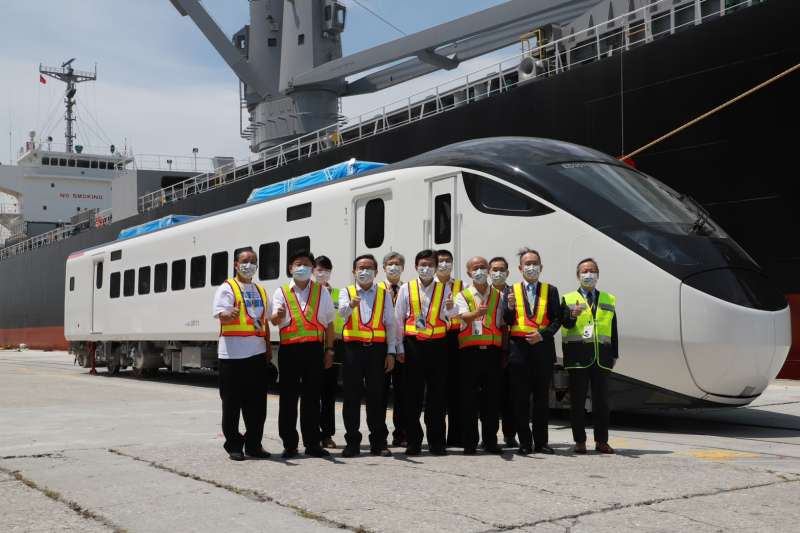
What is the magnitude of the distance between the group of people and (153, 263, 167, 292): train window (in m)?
10.3

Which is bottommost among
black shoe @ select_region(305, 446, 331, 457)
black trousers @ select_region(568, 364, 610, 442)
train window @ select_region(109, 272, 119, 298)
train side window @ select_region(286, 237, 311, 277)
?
black shoe @ select_region(305, 446, 331, 457)

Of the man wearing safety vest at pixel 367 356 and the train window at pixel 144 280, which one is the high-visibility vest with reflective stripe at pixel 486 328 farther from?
the train window at pixel 144 280

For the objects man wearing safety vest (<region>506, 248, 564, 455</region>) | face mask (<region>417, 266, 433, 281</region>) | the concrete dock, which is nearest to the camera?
the concrete dock

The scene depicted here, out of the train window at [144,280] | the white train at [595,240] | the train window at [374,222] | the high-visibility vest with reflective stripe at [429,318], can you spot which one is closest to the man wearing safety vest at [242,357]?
the high-visibility vest with reflective stripe at [429,318]

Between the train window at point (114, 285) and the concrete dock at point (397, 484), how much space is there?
33.8ft

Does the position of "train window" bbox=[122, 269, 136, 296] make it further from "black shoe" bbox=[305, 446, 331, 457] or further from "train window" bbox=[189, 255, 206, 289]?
"black shoe" bbox=[305, 446, 331, 457]

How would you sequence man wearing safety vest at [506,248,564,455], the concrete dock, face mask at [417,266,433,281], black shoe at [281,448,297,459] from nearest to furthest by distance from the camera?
the concrete dock, black shoe at [281,448,297,459], man wearing safety vest at [506,248,564,455], face mask at [417,266,433,281]

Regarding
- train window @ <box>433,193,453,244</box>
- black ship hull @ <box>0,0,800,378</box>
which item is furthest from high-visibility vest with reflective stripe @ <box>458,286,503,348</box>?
black ship hull @ <box>0,0,800,378</box>

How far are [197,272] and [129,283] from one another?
357 centimetres

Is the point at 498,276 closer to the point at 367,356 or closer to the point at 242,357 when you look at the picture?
the point at 367,356

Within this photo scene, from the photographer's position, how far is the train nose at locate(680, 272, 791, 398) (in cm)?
787

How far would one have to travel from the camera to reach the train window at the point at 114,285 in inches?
753

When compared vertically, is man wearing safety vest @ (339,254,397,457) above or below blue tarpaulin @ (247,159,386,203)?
below

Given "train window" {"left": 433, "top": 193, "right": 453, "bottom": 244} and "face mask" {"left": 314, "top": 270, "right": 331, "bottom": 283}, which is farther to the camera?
"train window" {"left": 433, "top": 193, "right": 453, "bottom": 244}
